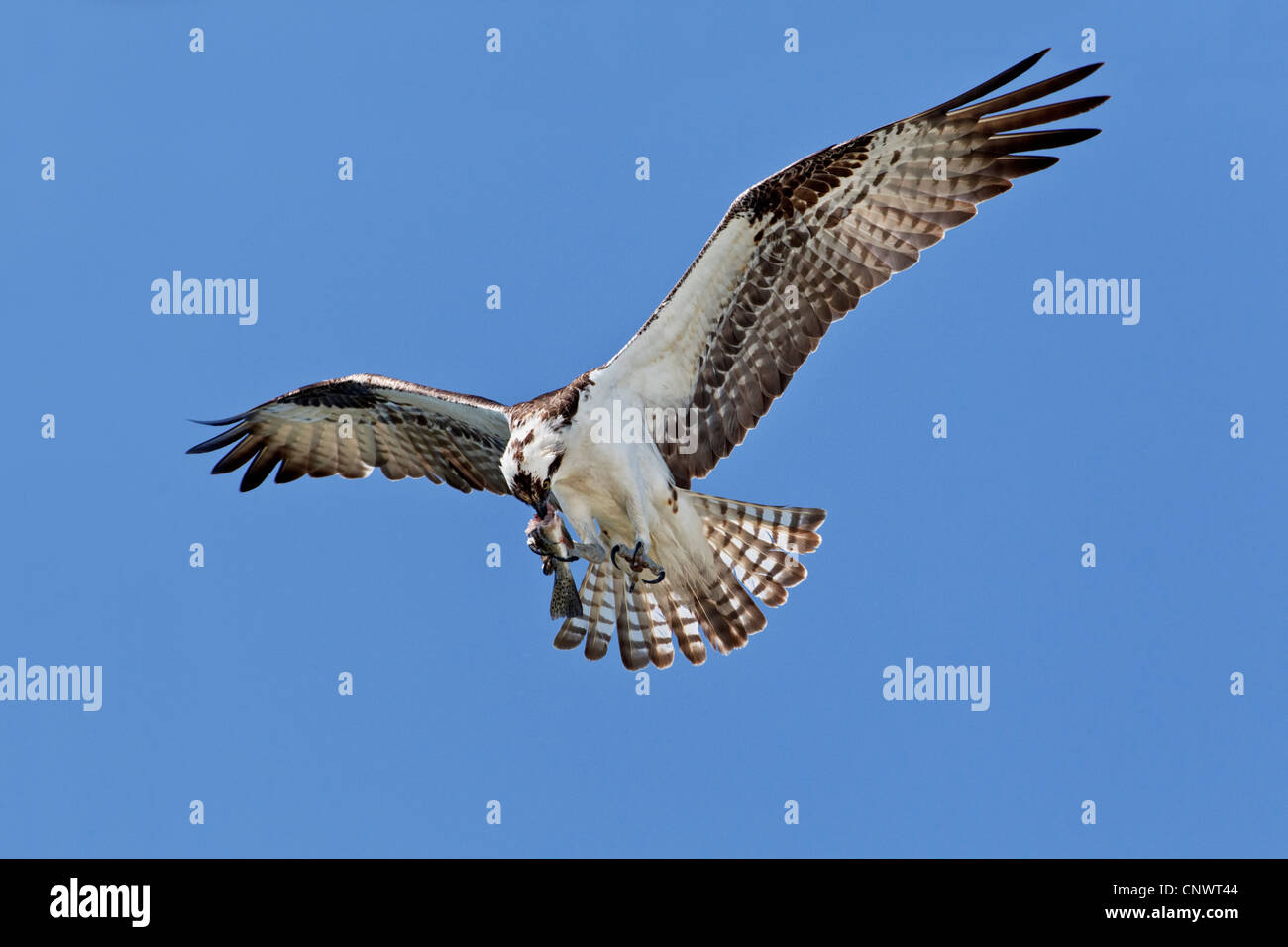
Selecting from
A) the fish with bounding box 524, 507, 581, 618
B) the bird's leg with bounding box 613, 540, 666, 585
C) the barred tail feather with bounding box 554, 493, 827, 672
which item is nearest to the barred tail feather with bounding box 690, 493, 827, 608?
the barred tail feather with bounding box 554, 493, 827, 672

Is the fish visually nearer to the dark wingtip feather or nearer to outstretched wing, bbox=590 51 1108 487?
outstretched wing, bbox=590 51 1108 487

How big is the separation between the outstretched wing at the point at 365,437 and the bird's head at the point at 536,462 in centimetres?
149

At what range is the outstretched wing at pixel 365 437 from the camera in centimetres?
1412

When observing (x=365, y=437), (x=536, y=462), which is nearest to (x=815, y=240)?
(x=536, y=462)

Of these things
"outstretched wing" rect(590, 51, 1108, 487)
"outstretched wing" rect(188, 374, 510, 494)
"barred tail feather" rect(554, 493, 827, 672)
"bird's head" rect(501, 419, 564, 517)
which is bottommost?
"barred tail feather" rect(554, 493, 827, 672)

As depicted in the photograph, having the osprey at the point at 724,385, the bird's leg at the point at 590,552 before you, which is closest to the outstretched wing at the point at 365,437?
the osprey at the point at 724,385

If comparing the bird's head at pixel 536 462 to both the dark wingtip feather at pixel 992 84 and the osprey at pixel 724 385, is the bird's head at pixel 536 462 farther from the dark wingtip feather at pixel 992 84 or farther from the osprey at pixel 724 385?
the dark wingtip feather at pixel 992 84

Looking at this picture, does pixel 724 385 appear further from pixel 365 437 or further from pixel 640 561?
pixel 365 437

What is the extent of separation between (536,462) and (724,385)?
1637 millimetres

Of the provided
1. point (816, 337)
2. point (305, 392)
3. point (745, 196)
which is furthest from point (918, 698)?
point (305, 392)

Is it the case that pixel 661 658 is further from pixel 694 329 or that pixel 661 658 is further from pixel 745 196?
pixel 745 196

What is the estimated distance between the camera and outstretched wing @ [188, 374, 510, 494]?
46.3 feet

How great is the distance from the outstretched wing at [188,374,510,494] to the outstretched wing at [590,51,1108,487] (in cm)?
199

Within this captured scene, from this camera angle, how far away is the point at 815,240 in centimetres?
1230
